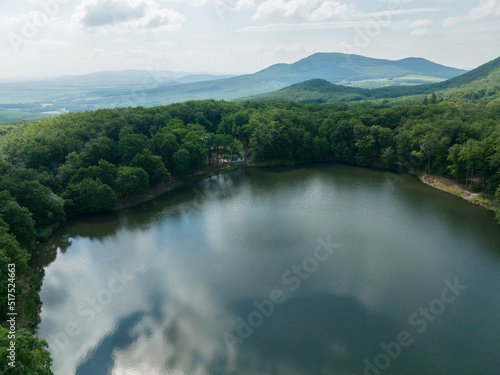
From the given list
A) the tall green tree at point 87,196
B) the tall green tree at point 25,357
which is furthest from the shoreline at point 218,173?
the tall green tree at point 25,357

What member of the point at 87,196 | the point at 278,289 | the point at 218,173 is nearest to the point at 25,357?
the point at 278,289

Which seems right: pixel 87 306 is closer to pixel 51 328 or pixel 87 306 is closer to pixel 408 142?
pixel 51 328

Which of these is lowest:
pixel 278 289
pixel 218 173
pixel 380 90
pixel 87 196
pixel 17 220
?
pixel 278 289

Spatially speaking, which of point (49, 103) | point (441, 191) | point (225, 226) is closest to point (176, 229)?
point (225, 226)

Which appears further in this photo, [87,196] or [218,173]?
[218,173]

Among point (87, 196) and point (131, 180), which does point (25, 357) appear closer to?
point (87, 196)

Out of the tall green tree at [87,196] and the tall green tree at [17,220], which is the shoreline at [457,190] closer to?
the tall green tree at [87,196]

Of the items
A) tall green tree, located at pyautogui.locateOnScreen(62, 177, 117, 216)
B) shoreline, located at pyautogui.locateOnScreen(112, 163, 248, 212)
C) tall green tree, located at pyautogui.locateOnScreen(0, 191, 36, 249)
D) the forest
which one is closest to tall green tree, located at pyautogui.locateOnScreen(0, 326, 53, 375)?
the forest
